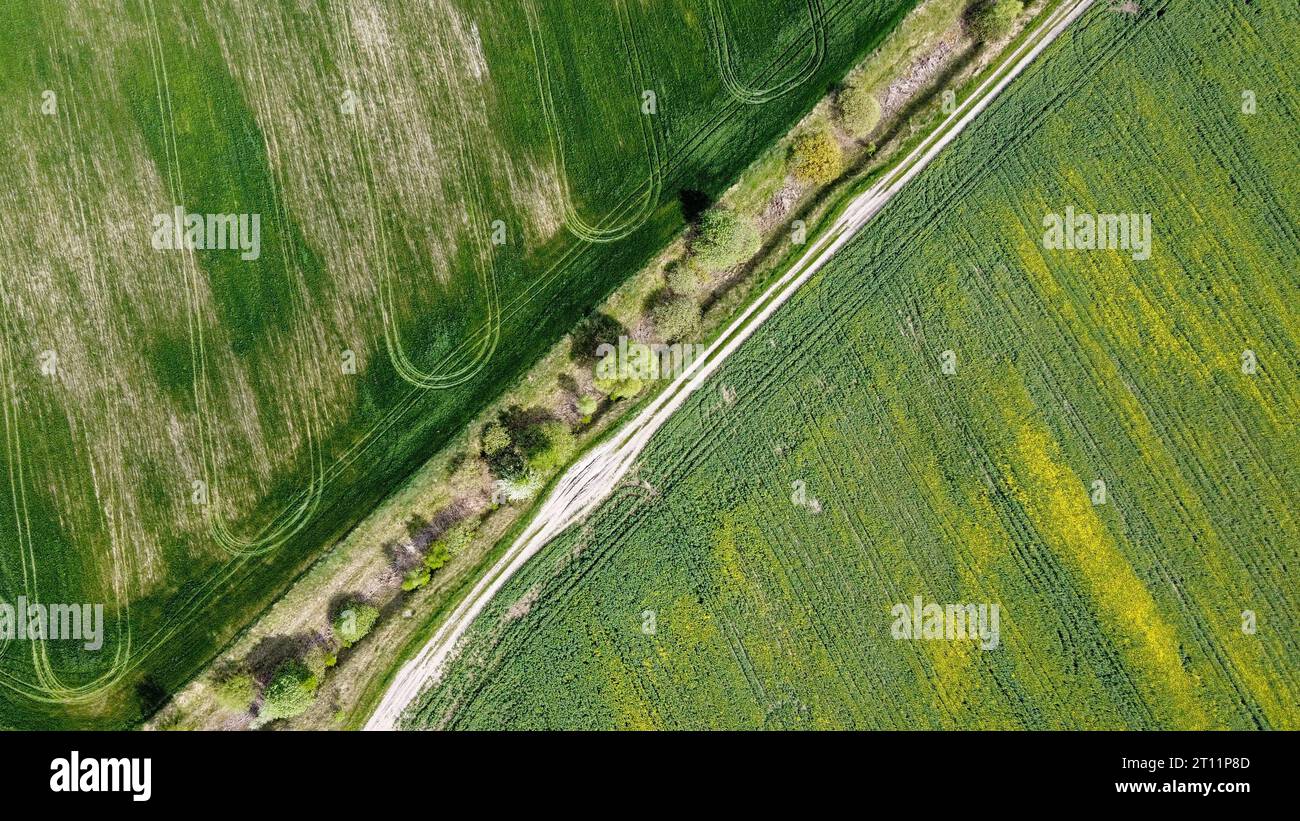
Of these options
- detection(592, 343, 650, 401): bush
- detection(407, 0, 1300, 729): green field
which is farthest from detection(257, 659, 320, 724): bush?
detection(592, 343, 650, 401): bush

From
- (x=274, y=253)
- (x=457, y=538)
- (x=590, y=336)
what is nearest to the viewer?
Result: (x=457, y=538)

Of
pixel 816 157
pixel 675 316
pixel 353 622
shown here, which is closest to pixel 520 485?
pixel 353 622

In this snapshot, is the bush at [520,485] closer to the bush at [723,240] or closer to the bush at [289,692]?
the bush at [289,692]

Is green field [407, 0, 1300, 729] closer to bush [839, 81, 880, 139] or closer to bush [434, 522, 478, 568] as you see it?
bush [434, 522, 478, 568]

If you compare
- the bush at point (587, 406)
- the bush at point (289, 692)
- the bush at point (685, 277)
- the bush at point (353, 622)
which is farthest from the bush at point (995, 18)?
the bush at point (289, 692)

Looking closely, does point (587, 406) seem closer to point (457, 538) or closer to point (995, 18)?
point (457, 538)
